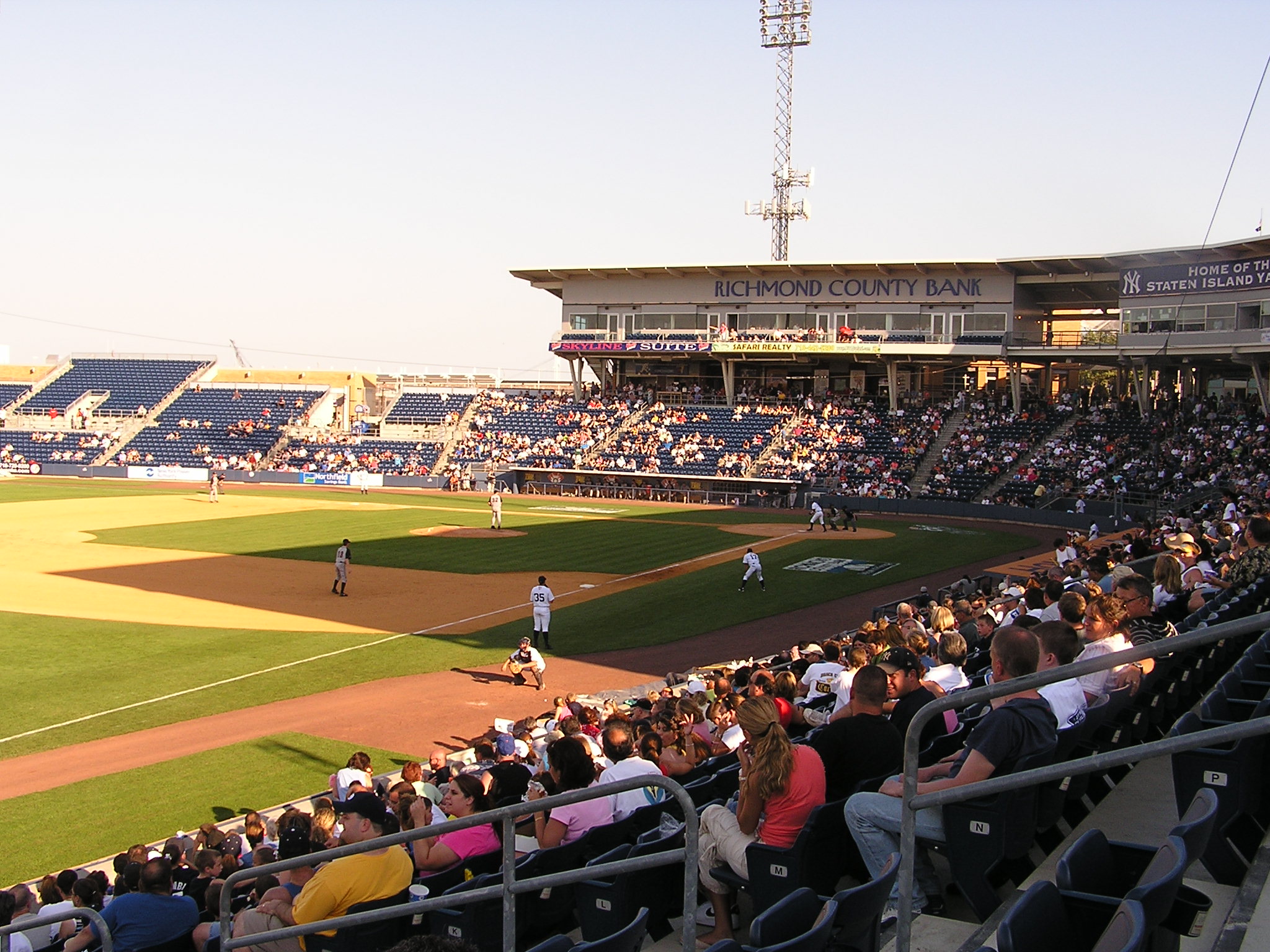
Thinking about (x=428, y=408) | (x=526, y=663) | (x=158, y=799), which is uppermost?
(x=428, y=408)

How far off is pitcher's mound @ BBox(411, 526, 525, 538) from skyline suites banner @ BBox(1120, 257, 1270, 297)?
95.4 ft

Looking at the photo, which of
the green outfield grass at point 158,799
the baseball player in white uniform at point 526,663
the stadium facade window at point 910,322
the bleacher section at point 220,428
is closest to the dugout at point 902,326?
the stadium facade window at point 910,322

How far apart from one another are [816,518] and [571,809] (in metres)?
35.4

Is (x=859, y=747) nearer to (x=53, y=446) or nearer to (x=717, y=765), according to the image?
(x=717, y=765)

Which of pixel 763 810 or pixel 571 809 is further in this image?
pixel 571 809

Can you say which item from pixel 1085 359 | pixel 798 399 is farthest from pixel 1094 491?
pixel 798 399

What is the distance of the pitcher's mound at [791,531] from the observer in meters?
40.1

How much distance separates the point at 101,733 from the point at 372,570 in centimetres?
1588

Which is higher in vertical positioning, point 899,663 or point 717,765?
point 899,663

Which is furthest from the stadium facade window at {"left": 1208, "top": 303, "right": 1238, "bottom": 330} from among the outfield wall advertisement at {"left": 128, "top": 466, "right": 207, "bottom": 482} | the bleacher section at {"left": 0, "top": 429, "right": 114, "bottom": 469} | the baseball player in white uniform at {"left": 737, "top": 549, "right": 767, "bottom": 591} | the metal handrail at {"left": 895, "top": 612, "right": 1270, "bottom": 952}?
the bleacher section at {"left": 0, "top": 429, "right": 114, "bottom": 469}

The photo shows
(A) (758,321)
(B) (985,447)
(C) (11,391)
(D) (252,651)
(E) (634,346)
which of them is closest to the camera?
(D) (252,651)

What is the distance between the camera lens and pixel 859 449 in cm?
5409

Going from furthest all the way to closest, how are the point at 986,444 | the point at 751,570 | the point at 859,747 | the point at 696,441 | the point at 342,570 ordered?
the point at 696,441, the point at 986,444, the point at 751,570, the point at 342,570, the point at 859,747

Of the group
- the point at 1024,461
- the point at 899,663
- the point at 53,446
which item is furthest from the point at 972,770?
the point at 53,446
